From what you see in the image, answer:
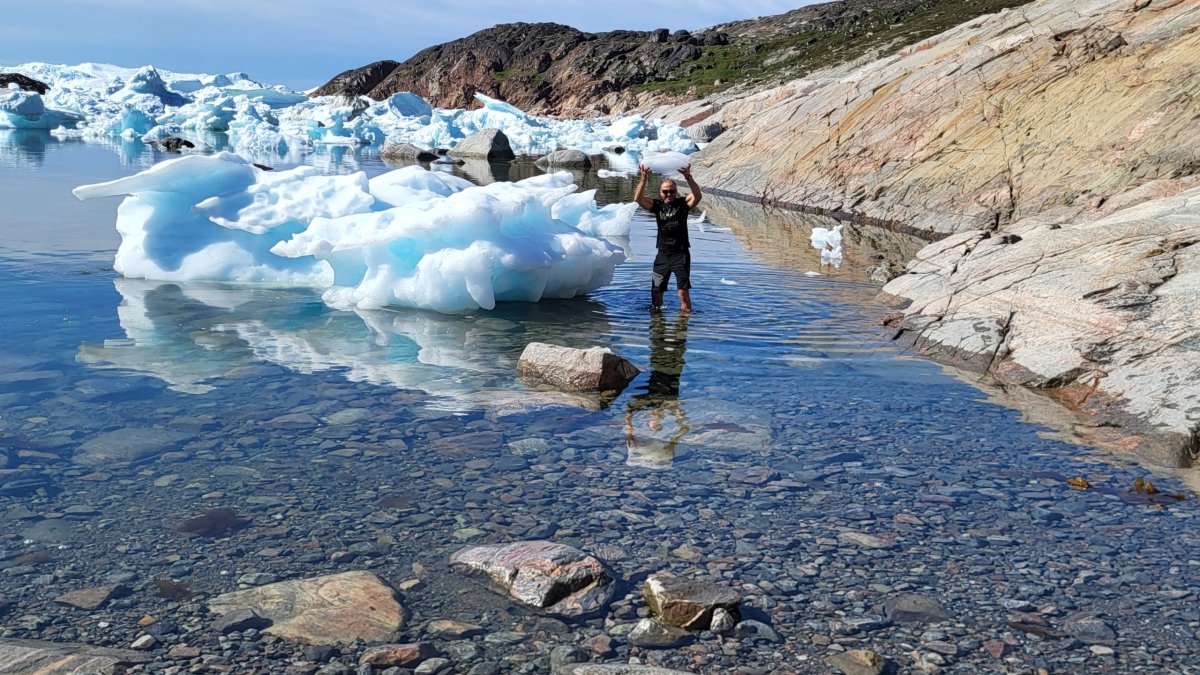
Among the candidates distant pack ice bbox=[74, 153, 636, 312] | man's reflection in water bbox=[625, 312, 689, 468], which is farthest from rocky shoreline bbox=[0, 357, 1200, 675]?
distant pack ice bbox=[74, 153, 636, 312]

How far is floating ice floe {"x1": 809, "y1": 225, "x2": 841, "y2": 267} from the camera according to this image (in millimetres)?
18547

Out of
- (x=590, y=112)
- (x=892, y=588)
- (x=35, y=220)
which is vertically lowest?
(x=892, y=588)

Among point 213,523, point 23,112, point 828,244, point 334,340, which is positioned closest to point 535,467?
point 213,523

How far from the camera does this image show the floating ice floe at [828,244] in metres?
18.5

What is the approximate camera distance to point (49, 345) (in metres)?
9.85

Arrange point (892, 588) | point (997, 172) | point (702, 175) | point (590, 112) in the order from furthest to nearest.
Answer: point (590, 112) < point (702, 175) < point (997, 172) < point (892, 588)

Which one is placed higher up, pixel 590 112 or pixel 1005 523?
pixel 590 112

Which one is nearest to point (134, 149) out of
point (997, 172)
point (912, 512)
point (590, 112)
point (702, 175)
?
point (702, 175)

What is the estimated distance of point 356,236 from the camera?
12516 mm

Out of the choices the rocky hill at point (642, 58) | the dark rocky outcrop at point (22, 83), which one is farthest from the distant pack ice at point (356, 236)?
the dark rocky outcrop at point (22, 83)

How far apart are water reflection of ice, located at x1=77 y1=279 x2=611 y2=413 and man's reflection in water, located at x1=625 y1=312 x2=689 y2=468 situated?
1.62ft

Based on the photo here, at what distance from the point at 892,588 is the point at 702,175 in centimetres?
3228

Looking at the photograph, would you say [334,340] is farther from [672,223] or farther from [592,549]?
[592,549]

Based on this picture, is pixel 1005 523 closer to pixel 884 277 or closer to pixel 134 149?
pixel 884 277
